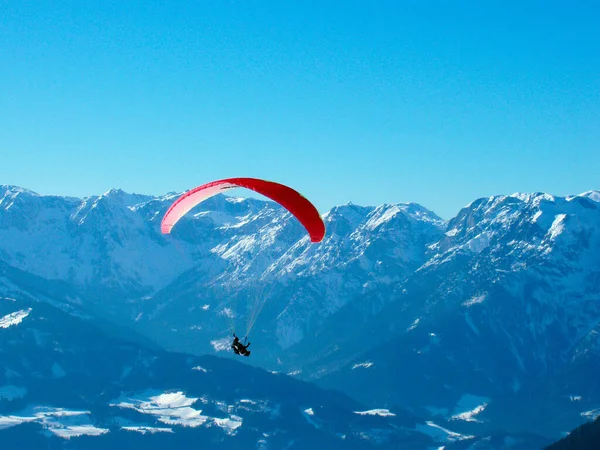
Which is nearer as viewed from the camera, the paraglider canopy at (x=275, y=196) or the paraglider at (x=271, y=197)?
the paraglider at (x=271, y=197)

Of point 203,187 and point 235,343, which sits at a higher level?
point 203,187

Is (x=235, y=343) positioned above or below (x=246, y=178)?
below

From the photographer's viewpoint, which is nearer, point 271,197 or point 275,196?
point 271,197

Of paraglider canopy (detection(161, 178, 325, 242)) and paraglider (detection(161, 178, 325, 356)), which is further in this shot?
paraglider canopy (detection(161, 178, 325, 242))

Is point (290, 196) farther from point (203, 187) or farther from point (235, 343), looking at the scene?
point (235, 343)

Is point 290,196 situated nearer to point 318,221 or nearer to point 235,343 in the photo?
point 318,221

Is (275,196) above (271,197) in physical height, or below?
above

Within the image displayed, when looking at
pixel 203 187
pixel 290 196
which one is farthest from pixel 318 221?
pixel 203 187

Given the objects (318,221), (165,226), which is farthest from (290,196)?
(165,226)

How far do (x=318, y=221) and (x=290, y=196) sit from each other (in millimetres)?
3879

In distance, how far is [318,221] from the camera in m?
99.4

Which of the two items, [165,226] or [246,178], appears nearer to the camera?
[246,178]

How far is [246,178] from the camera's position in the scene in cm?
9675

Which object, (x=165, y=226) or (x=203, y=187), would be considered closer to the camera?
(x=203, y=187)
